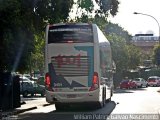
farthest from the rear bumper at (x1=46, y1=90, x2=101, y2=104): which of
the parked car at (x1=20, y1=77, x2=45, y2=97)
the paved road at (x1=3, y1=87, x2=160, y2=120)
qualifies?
the parked car at (x1=20, y1=77, x2=45, y2=97)

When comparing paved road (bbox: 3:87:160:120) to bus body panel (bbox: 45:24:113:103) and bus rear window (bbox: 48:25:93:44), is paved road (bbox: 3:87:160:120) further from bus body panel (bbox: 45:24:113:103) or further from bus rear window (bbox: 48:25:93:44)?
bus rear window (bbox: 48:25:93:44)

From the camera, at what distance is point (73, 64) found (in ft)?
68.5

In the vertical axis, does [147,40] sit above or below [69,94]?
above

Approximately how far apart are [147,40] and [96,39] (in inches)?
5618

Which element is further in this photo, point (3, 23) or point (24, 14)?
point (24, 14)

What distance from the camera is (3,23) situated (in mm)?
20062

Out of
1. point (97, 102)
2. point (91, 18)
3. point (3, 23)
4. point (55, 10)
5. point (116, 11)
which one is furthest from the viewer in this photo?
point (91, 18)

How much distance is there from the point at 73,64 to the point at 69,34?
56.8 inches

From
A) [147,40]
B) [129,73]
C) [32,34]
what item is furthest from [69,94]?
[147,40]

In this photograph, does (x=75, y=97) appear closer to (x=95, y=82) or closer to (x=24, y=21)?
(x=95, y=82)

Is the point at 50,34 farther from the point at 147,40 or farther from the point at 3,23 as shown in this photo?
the point at 147,40

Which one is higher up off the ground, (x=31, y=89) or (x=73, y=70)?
(x=73, y=70)

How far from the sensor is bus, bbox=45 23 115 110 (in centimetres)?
2078

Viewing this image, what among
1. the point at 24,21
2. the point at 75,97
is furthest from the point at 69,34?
the point at 75,97
